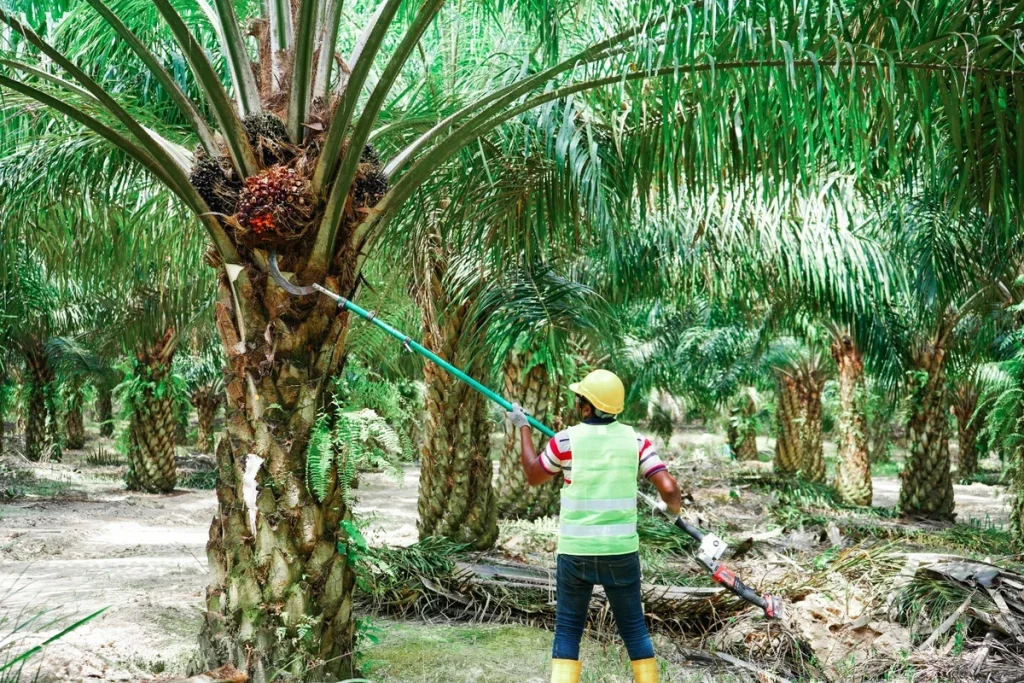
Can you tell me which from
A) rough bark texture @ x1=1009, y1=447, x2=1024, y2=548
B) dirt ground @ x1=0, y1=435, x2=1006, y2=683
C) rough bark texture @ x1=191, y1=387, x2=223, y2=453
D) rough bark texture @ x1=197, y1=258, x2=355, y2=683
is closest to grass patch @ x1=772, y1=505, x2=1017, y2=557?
rough bark texture @ x1=1009, y1=447, x2=1024, y2=548

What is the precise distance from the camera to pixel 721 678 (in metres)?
5.23

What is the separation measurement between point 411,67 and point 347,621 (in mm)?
4400

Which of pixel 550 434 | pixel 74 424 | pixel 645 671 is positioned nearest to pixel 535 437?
pixel 550 434

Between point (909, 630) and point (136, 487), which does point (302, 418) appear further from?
point (136, 487)

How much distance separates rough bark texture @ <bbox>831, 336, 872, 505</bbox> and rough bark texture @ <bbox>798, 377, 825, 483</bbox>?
3564 mm

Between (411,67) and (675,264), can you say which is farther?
(675,264)

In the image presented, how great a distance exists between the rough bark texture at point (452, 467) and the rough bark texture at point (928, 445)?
27.9 feet

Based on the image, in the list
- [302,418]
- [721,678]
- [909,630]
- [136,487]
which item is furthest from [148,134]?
[136,487]

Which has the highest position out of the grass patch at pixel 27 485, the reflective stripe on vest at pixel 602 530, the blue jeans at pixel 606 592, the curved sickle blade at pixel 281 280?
the curved sickle blade at pixel 281 280

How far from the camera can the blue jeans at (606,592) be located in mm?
4105

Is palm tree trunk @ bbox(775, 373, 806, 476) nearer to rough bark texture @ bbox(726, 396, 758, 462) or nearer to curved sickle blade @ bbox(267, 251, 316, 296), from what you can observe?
rough bark texture @ bbox(726, 396, 758, 462)

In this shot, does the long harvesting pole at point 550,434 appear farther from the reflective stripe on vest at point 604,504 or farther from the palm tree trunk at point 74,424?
the palm tree trunk at point 74,424

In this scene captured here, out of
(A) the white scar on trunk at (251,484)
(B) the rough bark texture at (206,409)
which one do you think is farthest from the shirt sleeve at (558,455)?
(B) the rough bark texture at (206,409)

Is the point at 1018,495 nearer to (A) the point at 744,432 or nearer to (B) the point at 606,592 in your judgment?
(B) the point at 606,592
